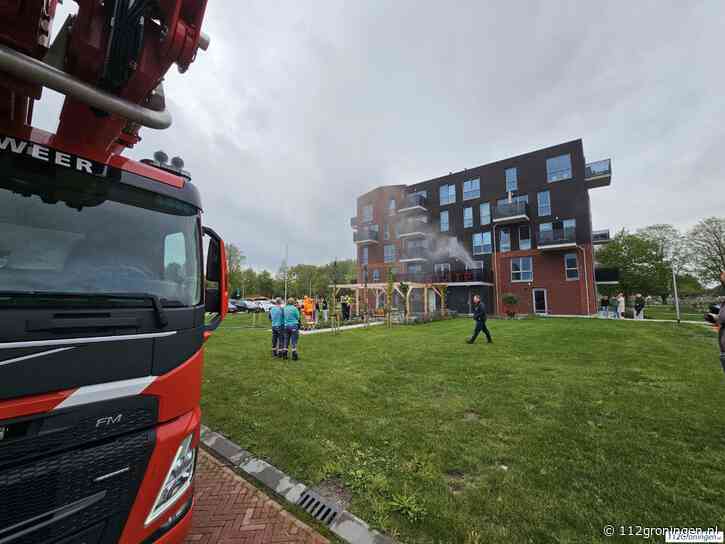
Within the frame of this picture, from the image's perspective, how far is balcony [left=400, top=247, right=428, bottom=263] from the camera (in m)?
29.6

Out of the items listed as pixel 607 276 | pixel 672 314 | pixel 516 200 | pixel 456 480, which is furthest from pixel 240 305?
pixel 672 314

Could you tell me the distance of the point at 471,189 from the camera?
28031 mm

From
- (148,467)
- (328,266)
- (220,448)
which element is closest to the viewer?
(148,467)

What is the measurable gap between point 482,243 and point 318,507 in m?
26.9

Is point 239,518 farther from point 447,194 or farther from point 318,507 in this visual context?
point 447,194

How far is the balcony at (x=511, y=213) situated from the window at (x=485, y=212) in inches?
51.4

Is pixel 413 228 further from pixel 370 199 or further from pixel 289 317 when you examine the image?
pixel 289 317

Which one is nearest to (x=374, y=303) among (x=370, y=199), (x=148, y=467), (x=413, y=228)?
(x=413, y=228)

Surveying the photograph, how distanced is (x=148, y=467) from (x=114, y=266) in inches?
47.8

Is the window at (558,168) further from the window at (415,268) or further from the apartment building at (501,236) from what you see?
the window at (415,268)

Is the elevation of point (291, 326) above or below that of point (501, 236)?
below

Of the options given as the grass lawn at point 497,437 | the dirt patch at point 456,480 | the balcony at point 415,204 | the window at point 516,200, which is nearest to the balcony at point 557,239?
the window at point 516,200

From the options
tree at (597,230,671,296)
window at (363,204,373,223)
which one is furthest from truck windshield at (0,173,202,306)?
tree at (597,230,671,296)

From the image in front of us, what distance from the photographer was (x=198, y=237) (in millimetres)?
2457
